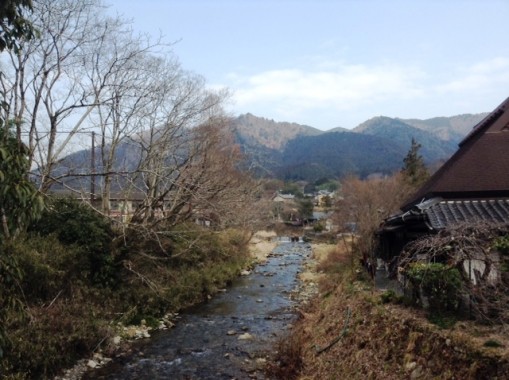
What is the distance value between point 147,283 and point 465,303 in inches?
435

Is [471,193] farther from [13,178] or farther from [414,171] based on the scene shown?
[414,171]

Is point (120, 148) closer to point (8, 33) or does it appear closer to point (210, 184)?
point (210, 184)

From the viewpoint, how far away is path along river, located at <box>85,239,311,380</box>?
33.1ft

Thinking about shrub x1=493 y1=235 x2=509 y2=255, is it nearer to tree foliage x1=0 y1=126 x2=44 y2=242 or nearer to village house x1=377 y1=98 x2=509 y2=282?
village house x1=377 y1=98 x2=509 y2=282

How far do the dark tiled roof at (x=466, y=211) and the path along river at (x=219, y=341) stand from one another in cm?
533

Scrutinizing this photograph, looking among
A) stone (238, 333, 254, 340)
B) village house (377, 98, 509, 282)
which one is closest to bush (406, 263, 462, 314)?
village house (377, 98, 509, 282)

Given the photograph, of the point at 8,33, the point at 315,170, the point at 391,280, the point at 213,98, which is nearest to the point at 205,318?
the point at 391,280

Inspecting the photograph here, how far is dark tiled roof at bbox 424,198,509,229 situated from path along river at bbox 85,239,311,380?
210 inches

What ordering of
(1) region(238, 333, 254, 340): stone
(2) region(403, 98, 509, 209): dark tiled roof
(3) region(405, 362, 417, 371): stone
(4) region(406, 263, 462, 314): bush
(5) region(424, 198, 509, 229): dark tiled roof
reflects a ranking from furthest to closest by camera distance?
(1) region(238, 333, 254, 340): stone → (2) region(403, 98, 509, 209): dark tiled roof → (5) region(424, 198, 509, 229): dark tiled roof → (4) region(406, 263, 462, 314): bush → (3) region(405, 362, 417, 371): stone

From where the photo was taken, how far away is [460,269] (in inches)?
295

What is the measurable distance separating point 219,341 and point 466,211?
25.0 ft

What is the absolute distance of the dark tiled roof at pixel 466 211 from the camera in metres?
8.87

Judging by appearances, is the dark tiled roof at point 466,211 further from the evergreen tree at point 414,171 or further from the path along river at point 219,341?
the evergreen tree at point 414,171

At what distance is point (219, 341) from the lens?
40.8 feet
